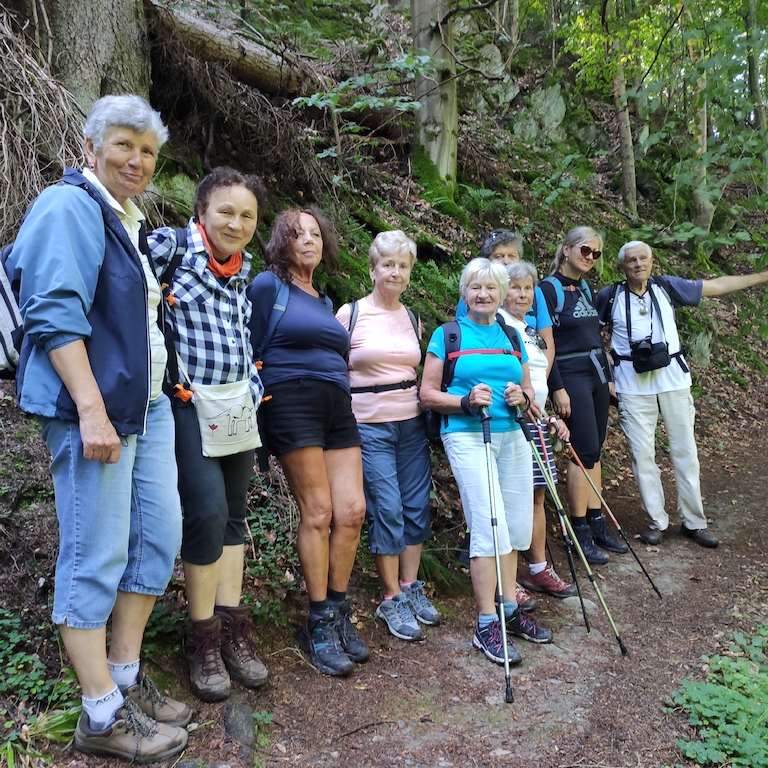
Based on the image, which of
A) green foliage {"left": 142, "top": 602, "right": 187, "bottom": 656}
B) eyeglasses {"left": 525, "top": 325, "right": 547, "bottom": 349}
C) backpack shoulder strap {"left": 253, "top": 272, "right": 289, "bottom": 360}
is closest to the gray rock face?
eyeglasses {"left": 525, "top": 325, "right": 547, "bottom": 349}

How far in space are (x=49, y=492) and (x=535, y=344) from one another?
3350mm

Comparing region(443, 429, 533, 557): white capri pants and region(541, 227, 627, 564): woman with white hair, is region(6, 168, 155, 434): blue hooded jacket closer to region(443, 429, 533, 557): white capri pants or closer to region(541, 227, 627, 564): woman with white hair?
region(443, 429, 533, 557): white capri pants

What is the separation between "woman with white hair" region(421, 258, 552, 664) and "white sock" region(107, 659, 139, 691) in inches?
74.7

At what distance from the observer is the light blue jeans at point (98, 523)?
2137mm

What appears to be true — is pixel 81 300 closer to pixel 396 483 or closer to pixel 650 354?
pixel 396 483

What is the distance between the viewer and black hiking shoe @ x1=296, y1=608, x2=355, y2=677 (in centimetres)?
311

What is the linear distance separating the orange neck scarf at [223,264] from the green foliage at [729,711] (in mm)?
2963

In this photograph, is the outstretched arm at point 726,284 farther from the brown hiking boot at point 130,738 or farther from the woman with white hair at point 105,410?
the brown hiking boot at point 130,738

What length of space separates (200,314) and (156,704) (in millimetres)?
1623

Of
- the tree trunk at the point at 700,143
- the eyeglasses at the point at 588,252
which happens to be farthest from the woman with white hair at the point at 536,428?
the tree trunk at the point at 700,143

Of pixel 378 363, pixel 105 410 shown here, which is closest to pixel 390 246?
pixel 378 363

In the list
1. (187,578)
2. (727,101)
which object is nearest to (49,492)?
(187,578)

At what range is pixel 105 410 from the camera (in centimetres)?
213

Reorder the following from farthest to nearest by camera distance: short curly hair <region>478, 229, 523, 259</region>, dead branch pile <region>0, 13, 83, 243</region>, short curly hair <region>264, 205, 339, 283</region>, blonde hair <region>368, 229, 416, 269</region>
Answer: short curly hair <region>478, 229, 523, 259</region> → dead branch pile <region>0, 13, 83, 243</region> → blonde hair <region>368, 229, 416, 269</region> → short curly hair <region>264, 205, 339, 283</region>
